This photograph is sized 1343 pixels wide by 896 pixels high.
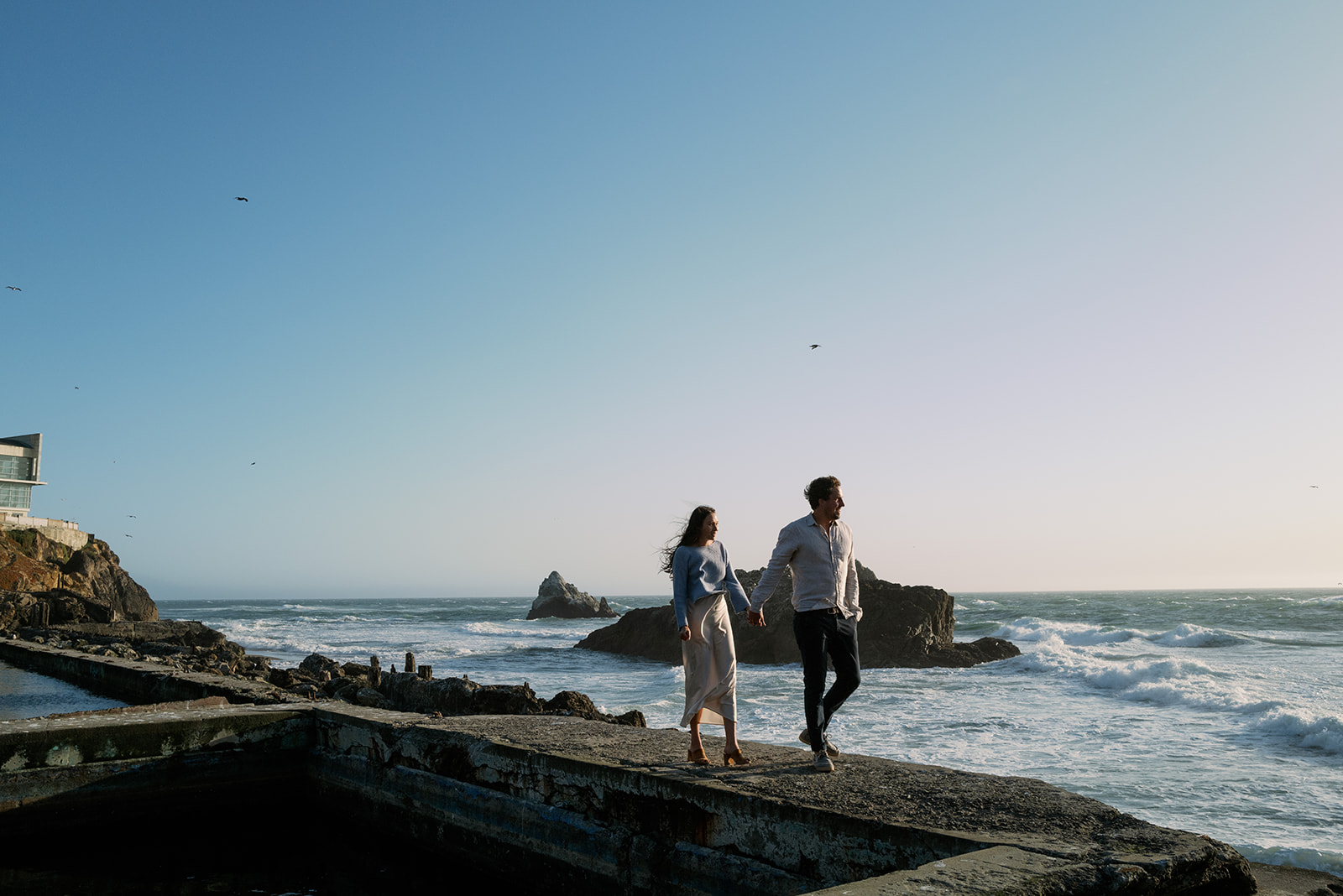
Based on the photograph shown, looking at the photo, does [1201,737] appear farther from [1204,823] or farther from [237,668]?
[237,668]

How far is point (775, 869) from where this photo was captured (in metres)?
3.55

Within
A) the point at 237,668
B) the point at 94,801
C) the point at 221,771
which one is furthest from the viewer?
the point at 237,668

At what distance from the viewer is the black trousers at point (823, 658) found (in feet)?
15.3

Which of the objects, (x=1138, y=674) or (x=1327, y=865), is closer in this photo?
(x=1327, y=865)

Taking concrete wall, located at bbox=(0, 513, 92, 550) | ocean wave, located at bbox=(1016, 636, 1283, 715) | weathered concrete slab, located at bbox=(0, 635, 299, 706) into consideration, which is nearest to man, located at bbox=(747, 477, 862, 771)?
weathered concrete slab, located at bbox=(0, 635, 299, 706)

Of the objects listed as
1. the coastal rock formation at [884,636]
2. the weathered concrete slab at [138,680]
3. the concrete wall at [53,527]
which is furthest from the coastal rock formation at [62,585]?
the coastal rock formation at [884,636]

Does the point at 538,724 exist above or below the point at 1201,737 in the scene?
above

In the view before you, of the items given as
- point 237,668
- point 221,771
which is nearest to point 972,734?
point 221,771

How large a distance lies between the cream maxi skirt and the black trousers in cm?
42

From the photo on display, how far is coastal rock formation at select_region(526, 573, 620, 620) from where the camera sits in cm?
7094

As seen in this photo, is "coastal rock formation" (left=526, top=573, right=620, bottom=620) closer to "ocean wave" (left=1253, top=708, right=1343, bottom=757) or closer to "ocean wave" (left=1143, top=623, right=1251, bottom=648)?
"ocean wave" (left=1143, top=623, right=1251, bottom=648)

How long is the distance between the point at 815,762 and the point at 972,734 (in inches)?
406

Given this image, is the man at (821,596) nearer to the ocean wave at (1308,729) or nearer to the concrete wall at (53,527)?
the ocean wave at (1308,729)

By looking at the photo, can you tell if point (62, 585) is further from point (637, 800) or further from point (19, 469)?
point (637, 800)
